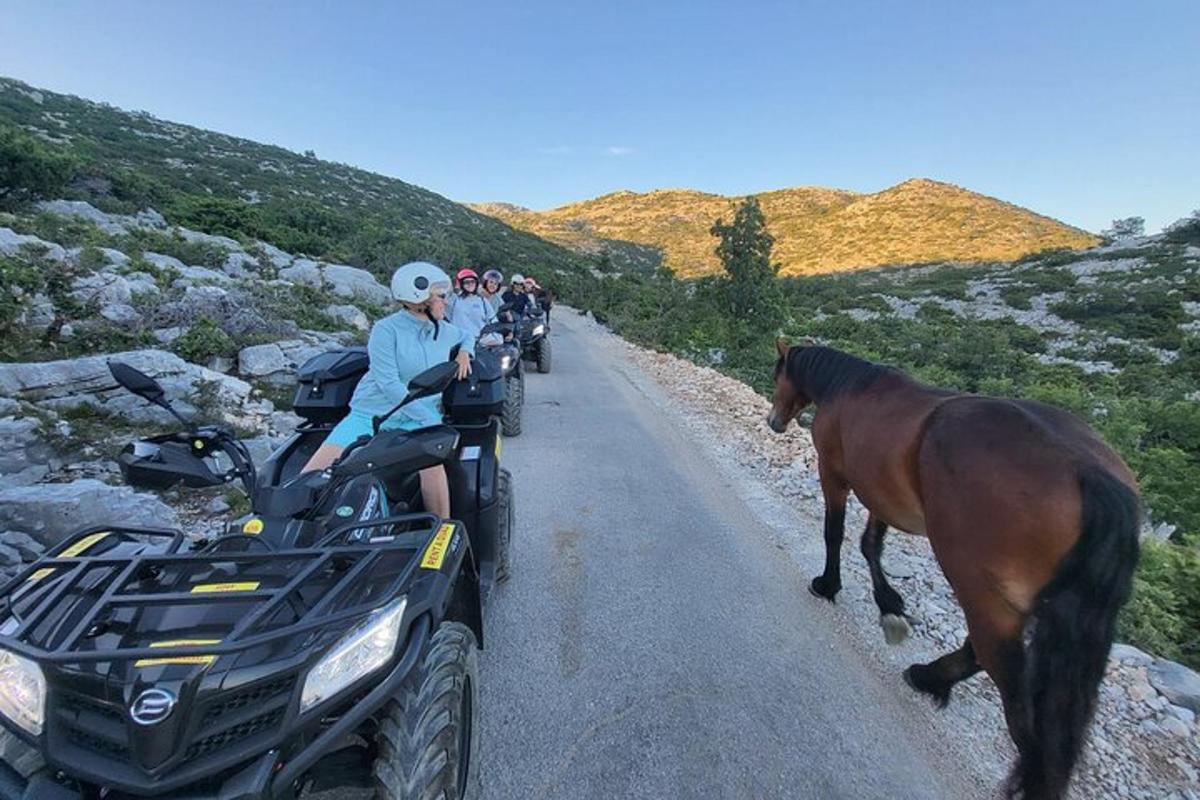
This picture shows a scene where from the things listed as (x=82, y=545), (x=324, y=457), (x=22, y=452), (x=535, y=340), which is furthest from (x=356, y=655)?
(x=535, y=340)

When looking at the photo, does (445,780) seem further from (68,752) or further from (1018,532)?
(1018,532)

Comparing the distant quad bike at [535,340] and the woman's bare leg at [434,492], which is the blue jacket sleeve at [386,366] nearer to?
the woman's bare leg at [434,492]

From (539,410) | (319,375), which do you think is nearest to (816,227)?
(539,410)

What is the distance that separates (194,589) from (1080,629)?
286 cm

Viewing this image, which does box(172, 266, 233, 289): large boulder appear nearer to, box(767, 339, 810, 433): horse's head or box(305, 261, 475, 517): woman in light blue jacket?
box(305, 261, 475, 517): woman in light blue jacket

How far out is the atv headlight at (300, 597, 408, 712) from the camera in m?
1.44

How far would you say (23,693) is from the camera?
1.42 meters

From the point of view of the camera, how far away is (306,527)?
1.98m

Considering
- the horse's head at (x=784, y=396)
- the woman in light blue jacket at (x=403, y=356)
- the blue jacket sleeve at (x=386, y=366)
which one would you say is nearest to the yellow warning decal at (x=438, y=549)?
the woman in light blue jacket at (x=403, y=356)

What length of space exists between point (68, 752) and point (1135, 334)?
90.5 feet

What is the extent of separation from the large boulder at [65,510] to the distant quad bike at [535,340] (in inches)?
306

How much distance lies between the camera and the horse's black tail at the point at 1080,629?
2.04 m

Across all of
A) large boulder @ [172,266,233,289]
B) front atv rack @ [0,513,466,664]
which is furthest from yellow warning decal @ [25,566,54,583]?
large boulder @ [172,266,233,289]

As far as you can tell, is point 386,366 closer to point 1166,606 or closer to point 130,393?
point 130,393
